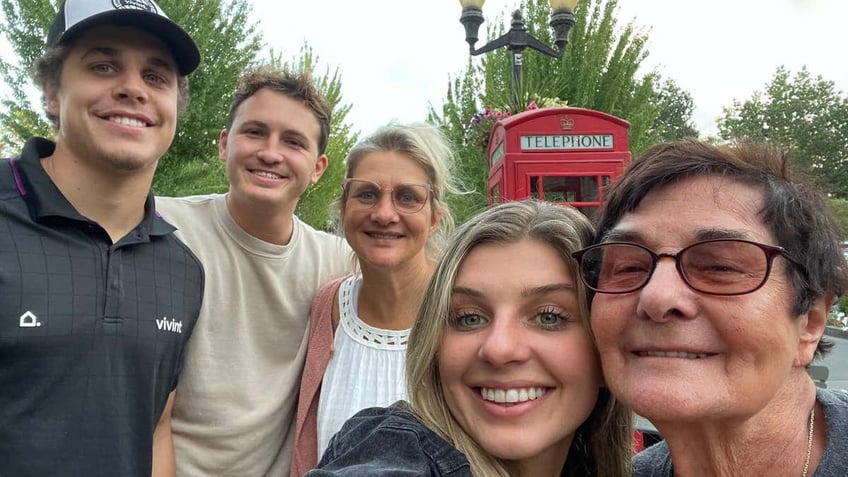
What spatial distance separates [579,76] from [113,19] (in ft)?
44.2

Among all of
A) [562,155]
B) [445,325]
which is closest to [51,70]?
[445,325]

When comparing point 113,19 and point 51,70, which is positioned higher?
point 113,19

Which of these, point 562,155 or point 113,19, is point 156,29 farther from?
point 562,155

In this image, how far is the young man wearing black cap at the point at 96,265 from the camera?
193cm

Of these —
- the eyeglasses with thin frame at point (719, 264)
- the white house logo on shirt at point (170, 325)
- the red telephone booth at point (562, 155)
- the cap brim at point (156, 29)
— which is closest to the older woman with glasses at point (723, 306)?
the eyeglasses with thin frame at point (719, 264)

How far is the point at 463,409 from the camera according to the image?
1594 millimetres

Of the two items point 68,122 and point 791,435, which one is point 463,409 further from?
point 68,122

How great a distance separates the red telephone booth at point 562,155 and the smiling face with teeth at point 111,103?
13.4 ft

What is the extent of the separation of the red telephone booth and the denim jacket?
4625mm

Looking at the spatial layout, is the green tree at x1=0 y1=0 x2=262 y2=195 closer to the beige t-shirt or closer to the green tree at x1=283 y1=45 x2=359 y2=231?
the green tree at x1=283 y1=45 x2=359 y2=231

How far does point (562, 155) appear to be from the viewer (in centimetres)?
610

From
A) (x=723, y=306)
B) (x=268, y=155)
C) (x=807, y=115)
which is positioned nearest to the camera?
(x=723, y=306)

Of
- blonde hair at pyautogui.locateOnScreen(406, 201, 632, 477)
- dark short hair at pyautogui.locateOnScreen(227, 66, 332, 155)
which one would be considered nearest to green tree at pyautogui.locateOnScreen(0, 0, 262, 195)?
dark short hair at pyautogui.locateOnScreen(227, 66, 332, 155)

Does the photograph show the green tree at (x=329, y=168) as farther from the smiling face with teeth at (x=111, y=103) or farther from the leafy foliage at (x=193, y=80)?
the smiling face with teeth at (x=111, y=103)
